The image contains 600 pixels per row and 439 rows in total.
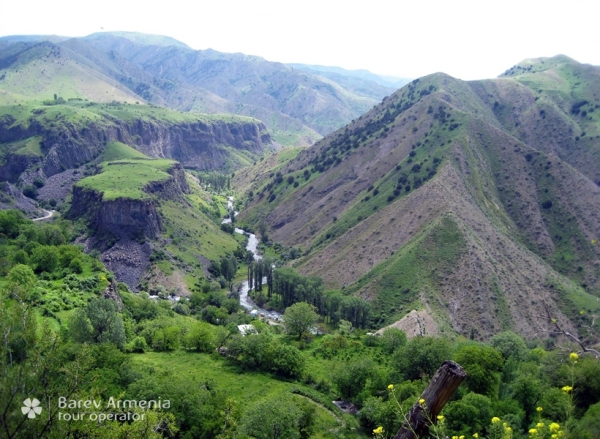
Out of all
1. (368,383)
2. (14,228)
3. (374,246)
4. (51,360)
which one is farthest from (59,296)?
(374,246)

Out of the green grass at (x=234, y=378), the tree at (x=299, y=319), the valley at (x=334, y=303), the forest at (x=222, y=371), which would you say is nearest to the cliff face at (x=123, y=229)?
the valley at (x=334, y=303)

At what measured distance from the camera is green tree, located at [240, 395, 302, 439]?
43.9m

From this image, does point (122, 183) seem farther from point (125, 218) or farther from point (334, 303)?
point (334, 303)

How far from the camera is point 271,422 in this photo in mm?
44438

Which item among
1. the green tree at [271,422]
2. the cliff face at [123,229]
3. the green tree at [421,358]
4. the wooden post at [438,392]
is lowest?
the cliff face at [123,229]

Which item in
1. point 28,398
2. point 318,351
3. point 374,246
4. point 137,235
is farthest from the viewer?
point 137,235

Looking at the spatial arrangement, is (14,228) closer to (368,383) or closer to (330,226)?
(368,383)

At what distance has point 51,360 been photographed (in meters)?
18.0

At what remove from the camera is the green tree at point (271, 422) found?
43938 mm

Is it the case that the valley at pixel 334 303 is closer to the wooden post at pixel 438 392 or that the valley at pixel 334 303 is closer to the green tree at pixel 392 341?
the green tree at pixel 392 341

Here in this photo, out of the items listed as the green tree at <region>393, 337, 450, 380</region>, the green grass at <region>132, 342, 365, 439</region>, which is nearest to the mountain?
the green tree at <region>393, 337, 450, 380</region>

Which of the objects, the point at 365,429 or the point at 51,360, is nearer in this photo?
the point at 51,360

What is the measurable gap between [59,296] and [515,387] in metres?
70.8

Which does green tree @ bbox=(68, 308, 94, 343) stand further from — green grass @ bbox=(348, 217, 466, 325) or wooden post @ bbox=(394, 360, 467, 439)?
green grass @ bbox=(348, 217, 466, 325)
